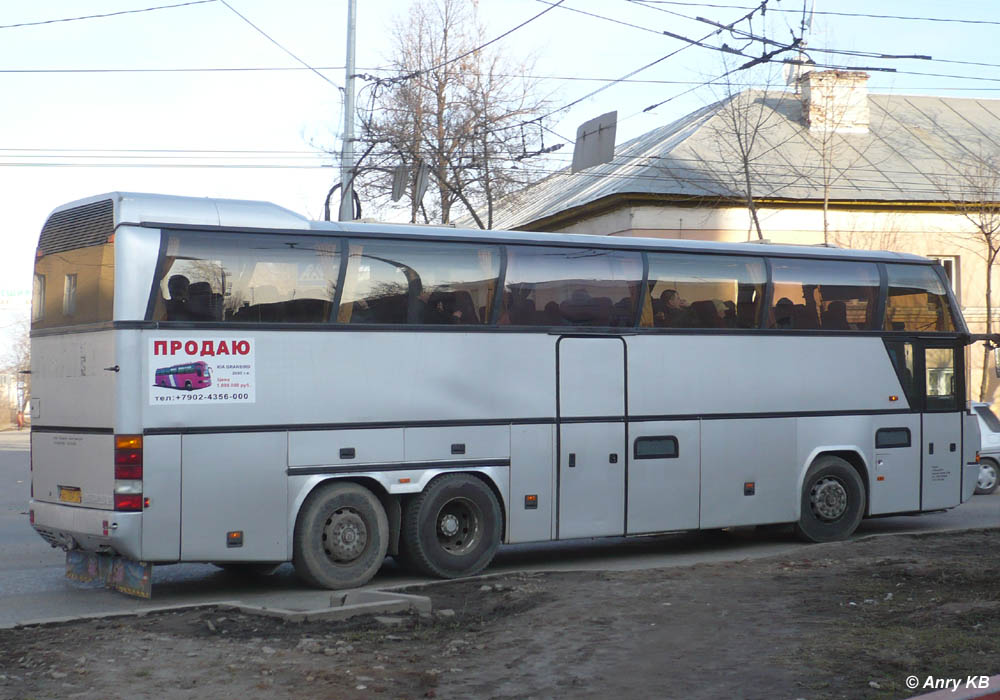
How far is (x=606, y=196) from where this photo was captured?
3316 cm

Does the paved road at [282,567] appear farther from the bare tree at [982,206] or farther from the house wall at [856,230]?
the bare tree at [982,206]

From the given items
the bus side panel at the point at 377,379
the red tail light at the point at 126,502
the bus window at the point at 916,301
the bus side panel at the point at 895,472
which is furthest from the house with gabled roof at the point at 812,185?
the red tail light at the point at 126,502

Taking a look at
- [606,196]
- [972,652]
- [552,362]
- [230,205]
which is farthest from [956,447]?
[606,196]

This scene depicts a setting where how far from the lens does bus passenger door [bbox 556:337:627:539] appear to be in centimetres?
1224

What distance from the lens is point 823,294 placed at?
14109 millimetres

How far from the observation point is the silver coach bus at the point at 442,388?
32.9 feet

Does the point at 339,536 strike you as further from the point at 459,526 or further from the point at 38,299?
the point at 38,299

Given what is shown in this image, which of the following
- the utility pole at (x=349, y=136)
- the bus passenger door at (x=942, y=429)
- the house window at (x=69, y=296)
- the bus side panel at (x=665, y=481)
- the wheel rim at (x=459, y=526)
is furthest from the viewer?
the utility pole at (x=349, y=136)

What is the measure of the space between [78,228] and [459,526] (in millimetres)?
4482

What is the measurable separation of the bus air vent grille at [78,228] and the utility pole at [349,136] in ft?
38.3

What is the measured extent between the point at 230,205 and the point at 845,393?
7.76 meters

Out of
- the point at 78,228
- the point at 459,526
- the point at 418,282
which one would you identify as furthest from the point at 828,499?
the point at 78,228

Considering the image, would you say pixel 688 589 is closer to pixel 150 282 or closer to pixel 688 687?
pixel 688 687

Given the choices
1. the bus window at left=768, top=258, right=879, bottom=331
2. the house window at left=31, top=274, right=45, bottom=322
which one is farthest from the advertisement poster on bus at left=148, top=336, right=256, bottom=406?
the bus window at left=768, top=258, right=879, bottom=331
